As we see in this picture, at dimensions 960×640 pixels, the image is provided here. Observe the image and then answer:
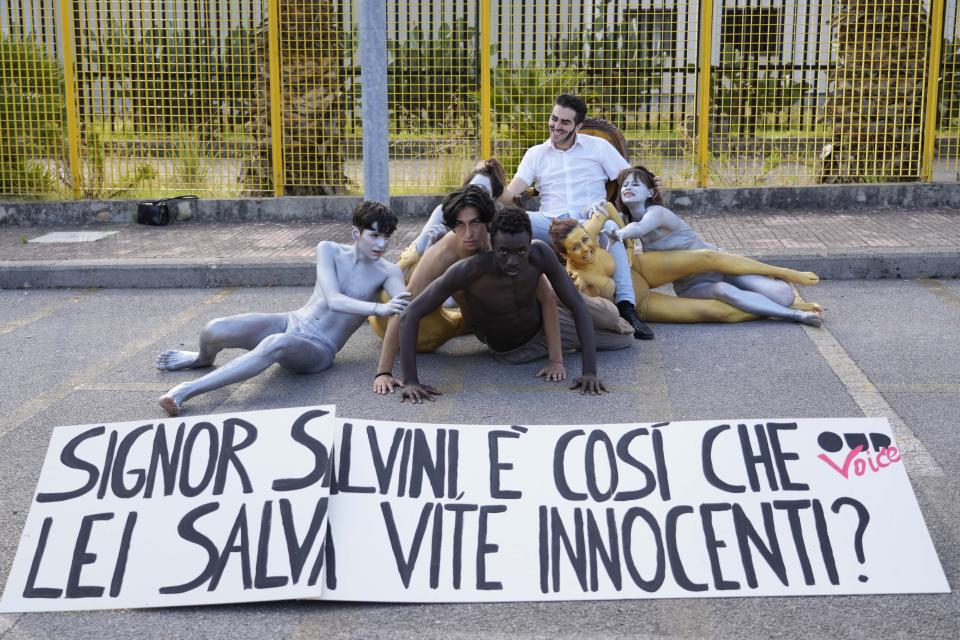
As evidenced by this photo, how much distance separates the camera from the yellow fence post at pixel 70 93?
12266 millimetres

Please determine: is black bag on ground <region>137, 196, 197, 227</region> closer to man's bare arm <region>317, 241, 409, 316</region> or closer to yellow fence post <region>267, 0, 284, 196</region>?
yellow fence post <region>267, 0, 284, 196</region>

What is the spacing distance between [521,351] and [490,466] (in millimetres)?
2236

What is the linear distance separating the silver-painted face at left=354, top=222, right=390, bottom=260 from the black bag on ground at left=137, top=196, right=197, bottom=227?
6.08 metres

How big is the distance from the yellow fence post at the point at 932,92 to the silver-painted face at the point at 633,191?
19.7 feet

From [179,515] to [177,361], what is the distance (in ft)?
8.37

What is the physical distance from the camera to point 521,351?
646 centimetres

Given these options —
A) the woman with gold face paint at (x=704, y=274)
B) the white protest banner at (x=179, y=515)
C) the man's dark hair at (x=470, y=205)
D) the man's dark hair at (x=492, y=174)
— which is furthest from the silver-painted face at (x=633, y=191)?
the white protest banner at (x=179, y=515)

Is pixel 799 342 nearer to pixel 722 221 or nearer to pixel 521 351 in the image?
pixel 521 351

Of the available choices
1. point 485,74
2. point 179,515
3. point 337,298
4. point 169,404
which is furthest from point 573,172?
point 179,515

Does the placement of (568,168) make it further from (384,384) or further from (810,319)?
(384,384)

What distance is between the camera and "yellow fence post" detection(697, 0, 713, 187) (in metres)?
12.0

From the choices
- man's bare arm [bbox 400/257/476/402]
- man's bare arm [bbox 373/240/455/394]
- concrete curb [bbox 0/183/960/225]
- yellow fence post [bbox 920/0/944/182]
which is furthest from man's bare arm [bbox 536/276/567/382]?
yellow fence post [bbox 920/0/944/182]

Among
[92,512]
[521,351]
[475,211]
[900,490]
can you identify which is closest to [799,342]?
[521,351]

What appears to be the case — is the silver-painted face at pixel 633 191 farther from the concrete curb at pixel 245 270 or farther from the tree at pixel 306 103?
the tree at pixel 306 103
